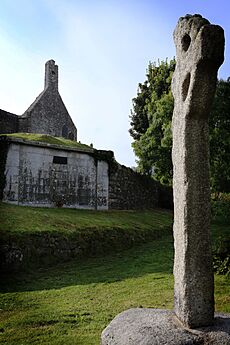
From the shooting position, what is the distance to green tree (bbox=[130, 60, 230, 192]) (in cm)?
1157

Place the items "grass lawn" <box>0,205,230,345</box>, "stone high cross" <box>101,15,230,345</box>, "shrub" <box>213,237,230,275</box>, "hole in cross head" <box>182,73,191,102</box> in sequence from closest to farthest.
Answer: "stone high cross" <box>101,15,230,345</box>, "hole in cross head" <box>182,73,191,102</box>, "grass lawn" <box>0,205,230,345</box>, "shrub" <box>213,237,230,275</box>

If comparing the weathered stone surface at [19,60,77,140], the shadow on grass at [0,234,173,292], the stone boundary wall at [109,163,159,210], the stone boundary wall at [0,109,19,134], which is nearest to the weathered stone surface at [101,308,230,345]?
the shadow on grass at [0,234,173,292]

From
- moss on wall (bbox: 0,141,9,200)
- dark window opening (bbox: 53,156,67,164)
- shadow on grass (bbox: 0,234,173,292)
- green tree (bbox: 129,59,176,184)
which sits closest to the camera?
shadow on grass (bbox: 0,234,173,292)

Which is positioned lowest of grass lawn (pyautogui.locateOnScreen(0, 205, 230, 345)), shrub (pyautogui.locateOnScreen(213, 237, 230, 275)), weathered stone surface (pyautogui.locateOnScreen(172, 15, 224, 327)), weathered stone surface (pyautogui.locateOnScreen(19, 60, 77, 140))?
grass lawn (pyautogui.locateOnScreen(0, 205, 230, 345))

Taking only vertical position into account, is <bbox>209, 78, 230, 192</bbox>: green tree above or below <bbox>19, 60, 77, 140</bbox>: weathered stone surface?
below

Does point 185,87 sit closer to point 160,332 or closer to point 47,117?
point 160,332

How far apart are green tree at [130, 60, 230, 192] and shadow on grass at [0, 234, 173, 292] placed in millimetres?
3135

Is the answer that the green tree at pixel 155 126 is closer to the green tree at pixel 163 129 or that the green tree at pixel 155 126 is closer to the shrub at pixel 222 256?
the green tree at pixel 163 129

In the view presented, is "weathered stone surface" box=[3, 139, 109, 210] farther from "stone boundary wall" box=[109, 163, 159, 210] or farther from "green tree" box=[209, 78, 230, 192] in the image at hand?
"green tree" box=[209, 78, 230, 192]

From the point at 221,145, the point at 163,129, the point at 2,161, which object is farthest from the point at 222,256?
the point at 163,129

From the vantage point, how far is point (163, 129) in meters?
22.9

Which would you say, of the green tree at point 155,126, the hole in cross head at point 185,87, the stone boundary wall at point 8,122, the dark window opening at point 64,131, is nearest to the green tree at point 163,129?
the green tree at point 155,126

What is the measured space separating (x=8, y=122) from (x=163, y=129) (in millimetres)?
9681

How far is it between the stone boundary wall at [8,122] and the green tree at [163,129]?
8.05 metres
